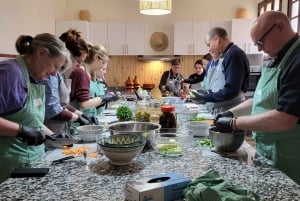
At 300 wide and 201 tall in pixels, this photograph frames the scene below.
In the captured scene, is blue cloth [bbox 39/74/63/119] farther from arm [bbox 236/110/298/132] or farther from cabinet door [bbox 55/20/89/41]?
cabinet door [bbox 55/20/89/41]

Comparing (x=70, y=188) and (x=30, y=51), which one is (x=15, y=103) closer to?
(x=30, y=51)

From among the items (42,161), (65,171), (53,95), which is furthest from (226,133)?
(53,95)

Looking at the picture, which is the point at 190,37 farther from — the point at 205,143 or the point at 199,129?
the point at 205,143

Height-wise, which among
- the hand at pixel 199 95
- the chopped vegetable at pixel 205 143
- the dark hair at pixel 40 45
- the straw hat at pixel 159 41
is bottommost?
the chopped vegetable at pixel 205 143

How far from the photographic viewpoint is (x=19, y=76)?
1.48 metres

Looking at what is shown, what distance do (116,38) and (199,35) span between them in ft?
5.46

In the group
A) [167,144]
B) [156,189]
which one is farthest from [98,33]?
[156,189]

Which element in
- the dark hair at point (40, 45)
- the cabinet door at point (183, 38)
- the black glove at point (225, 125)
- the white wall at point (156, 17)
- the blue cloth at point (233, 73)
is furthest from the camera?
the white wall at point (156, 17)

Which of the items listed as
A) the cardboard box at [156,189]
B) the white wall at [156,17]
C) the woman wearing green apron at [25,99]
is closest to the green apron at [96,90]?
the woman wearing green apron at [25,99]

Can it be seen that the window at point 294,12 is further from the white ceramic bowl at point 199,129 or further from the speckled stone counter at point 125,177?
the speckled stone counter at point 125,177

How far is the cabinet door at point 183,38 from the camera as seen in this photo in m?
6.10

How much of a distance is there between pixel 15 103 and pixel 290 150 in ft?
4.31

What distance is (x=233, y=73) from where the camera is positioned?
8.71ft

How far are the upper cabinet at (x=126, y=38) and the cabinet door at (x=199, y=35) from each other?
104 cm
